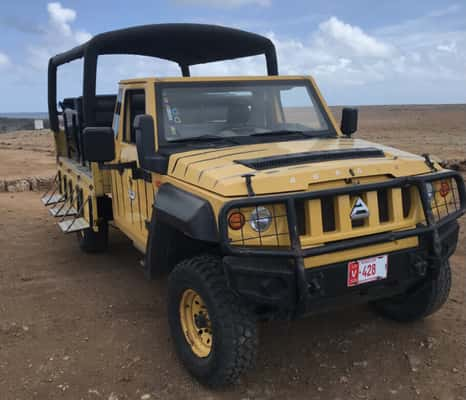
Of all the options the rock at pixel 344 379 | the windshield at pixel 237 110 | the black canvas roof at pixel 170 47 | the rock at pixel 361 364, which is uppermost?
the black canvas roof at pixel 170 47

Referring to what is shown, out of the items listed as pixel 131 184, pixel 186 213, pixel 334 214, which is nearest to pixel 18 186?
pixel 131 184

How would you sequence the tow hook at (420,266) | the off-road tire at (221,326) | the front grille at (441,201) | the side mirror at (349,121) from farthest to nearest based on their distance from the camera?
the side mirror at (349,121) → the front grille at (441,201) → the tow hook at (420,266) → the off-road tire at (221,326)

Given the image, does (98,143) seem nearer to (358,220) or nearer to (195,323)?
(195,323)

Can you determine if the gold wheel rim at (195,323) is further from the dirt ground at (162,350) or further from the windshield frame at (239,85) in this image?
the windshield frame at (239,85)

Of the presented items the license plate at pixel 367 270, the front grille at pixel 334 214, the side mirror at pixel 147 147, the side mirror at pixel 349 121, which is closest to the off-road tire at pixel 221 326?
the front grille at pixel 334 214

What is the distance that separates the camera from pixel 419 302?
3.97 meters

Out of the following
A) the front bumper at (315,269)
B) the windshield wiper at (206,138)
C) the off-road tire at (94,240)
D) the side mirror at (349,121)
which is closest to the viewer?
the front bumper at (315,269)

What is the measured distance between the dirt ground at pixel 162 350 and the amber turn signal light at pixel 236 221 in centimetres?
114

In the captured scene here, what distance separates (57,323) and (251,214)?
2.34 meters

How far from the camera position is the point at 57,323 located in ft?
14.5

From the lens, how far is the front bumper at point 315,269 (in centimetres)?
288

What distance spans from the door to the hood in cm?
69

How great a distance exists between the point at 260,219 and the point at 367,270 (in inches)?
28.2

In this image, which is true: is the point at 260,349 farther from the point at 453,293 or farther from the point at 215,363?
the point at 453,293
